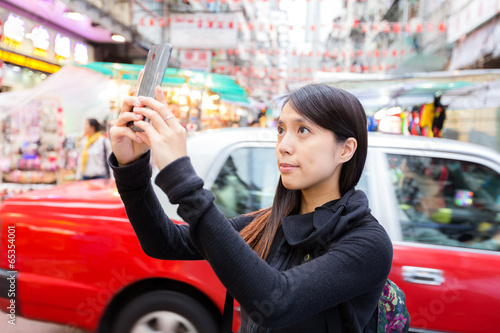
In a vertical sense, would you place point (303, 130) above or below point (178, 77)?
below

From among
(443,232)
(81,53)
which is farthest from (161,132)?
(81,53)

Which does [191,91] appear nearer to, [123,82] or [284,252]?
[123,82]

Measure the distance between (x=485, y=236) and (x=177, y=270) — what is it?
72.1 inches

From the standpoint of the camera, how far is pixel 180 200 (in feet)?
2.59

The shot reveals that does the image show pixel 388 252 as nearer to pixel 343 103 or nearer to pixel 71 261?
pixel 343 103

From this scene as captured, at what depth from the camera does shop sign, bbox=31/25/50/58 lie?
751 centimetres

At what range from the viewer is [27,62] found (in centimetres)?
737

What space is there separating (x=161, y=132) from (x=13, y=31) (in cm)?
742

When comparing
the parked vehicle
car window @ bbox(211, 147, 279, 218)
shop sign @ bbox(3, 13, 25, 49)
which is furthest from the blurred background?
car window @ bbox(211, 147, 279, 218)

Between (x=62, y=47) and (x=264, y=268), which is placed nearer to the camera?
(x=264, y=268)

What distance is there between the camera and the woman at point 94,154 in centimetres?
617

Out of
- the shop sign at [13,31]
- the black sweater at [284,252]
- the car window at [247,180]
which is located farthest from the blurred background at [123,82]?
the black sweater at [284,252]

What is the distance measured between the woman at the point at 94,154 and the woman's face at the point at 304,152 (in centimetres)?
554

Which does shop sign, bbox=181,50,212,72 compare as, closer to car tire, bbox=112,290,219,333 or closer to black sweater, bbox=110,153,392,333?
car tire, bbox=112,290,219,333
